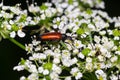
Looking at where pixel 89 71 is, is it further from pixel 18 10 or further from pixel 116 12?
pixel 116 12

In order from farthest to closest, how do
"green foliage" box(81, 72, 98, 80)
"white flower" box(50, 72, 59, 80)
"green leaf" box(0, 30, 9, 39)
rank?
"green leaf" box(0, 30, 9, 39), "green foliage" box(81, 72, 98, 80), "white flower" box(50, 72, 59, 80)

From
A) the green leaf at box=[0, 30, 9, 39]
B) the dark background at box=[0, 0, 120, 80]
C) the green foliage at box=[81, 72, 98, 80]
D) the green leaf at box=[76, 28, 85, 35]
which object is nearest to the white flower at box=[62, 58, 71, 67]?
the green foliage at box=[81, 72, 98, 80]

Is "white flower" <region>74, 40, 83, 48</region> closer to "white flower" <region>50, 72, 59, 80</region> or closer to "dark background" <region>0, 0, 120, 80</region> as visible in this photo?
"white flower" <region>50, 72, 59, 80</region>

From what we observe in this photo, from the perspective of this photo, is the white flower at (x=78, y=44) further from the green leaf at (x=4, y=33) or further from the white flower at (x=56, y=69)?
the green leaf at (x=4, y=33)

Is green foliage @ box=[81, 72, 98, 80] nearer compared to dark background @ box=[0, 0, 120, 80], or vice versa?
green foliage @ box=[81, 72, 98, 80]

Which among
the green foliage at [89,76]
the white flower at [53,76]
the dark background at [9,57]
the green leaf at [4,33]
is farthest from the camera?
the dark background at [9,57]

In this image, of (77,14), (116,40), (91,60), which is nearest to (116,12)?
(77,14)

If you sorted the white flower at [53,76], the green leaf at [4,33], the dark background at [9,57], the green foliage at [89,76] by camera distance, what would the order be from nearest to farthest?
the white flower at [53,76] < the green foliage at [89,76] < the green leaf at [4,33] < the dark background at [9,57]

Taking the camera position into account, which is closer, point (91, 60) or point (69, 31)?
point (91, 60)

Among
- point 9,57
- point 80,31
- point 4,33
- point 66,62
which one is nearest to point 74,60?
point 66,62

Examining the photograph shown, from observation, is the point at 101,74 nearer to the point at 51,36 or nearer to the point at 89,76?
the point at 89,76

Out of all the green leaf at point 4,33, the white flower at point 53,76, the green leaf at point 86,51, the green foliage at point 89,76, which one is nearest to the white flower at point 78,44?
the green leaf at point 86,51
